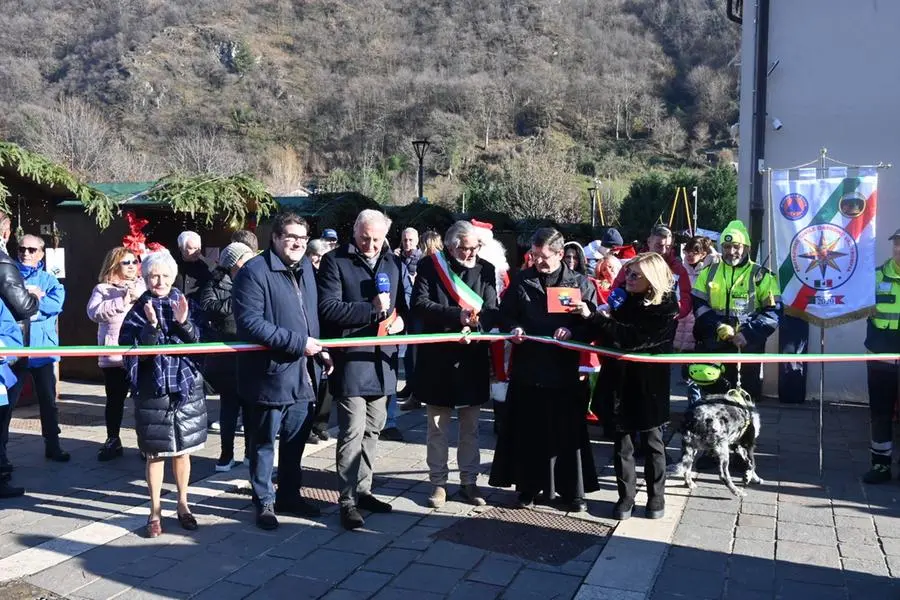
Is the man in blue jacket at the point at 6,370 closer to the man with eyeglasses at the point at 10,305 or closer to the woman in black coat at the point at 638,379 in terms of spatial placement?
the man with eyeglasses at the point at 10,305

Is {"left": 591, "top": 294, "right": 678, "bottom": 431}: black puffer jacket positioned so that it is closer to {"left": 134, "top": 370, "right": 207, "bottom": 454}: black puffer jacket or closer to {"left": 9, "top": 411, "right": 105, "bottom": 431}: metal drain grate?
{"left": 134, "top": 370, "right": 207, "bottom": 454}: black puffer jacket

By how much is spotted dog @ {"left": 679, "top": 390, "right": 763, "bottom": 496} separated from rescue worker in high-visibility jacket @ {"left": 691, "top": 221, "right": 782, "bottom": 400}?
48 centimetres

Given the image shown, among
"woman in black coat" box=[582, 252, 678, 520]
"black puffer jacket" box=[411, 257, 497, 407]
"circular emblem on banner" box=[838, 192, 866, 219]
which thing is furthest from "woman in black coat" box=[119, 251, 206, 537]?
"circular emblem on banner" box=[838, 192, 866, 219]

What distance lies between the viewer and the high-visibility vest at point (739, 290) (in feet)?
21.0

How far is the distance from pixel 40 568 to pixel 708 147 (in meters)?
79.7

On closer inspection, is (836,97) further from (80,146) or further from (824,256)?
(80,146)

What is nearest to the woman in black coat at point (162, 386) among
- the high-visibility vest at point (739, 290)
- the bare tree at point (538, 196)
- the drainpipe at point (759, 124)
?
the high-visibility vest at point (739, 290)

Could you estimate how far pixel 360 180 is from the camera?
46.7 m

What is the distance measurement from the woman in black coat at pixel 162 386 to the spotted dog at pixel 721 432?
349cm

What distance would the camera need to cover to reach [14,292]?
5727 millimetres

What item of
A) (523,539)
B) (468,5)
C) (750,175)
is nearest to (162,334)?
(523,539)

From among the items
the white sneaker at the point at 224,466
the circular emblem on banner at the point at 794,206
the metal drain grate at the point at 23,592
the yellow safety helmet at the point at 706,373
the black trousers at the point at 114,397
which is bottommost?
the metal drain grate at the point at 23,592

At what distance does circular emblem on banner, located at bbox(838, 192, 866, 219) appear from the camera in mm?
6398

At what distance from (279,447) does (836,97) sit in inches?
286
